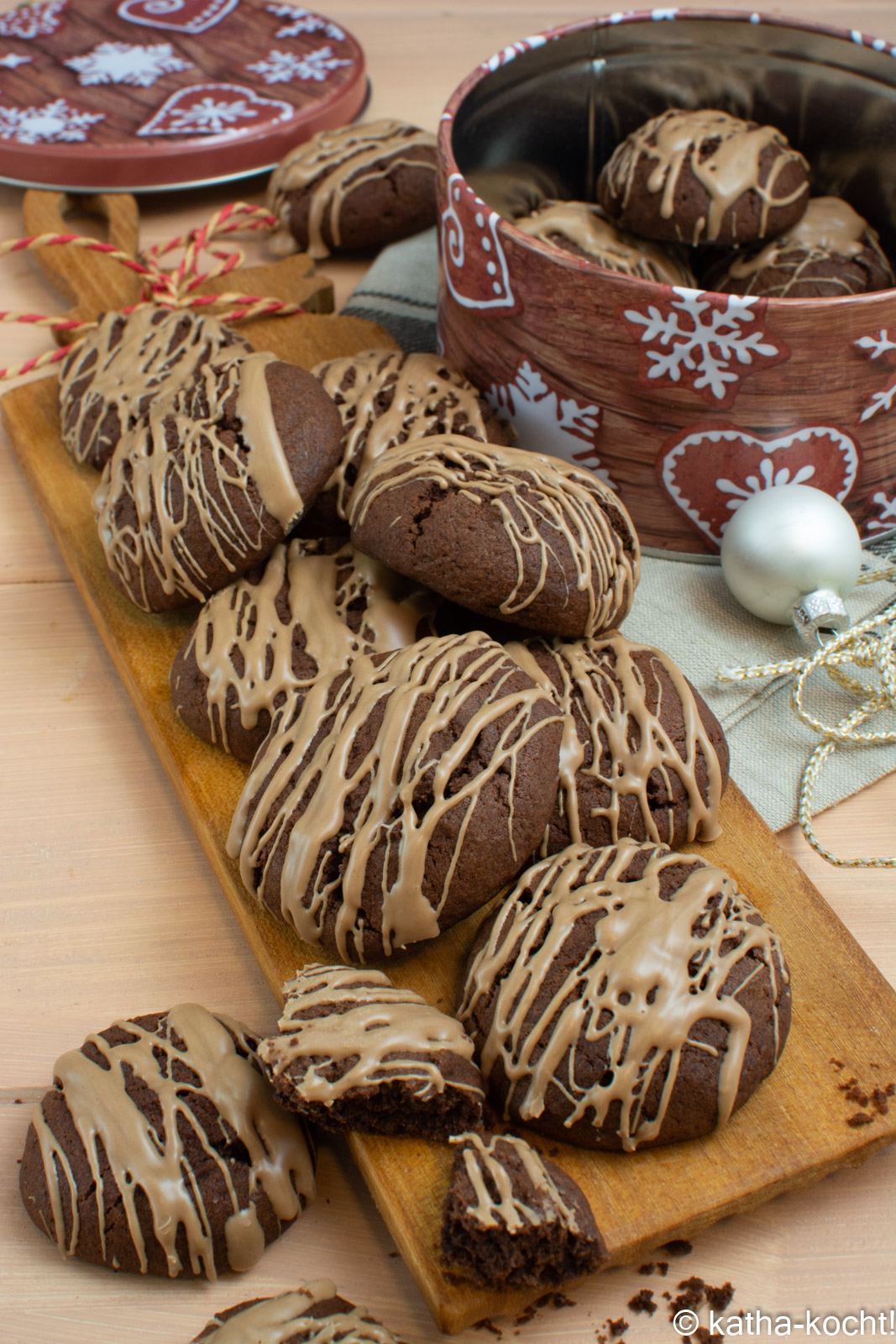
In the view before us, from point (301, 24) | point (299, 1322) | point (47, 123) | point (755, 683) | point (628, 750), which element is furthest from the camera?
point (301, 24)

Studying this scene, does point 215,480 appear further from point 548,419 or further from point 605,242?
point 605,242

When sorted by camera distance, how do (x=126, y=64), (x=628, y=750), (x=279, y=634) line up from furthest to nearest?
(x=126, y=64)
(x=279, y=634)
(x=628, y=750)

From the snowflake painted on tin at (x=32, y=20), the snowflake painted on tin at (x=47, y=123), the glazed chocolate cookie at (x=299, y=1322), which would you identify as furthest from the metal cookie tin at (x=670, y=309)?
the snowflake painted on tin at (x=32, y=20)

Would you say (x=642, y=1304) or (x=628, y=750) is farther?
(x=628, y=750)

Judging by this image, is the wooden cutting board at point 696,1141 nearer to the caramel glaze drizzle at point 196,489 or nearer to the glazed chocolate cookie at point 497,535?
the caramel glaze drizzle at point 196,489

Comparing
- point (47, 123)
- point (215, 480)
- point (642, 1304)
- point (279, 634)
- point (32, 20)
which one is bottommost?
point (642, 1304)

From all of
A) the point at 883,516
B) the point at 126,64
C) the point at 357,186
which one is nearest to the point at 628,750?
the point at 883,516
